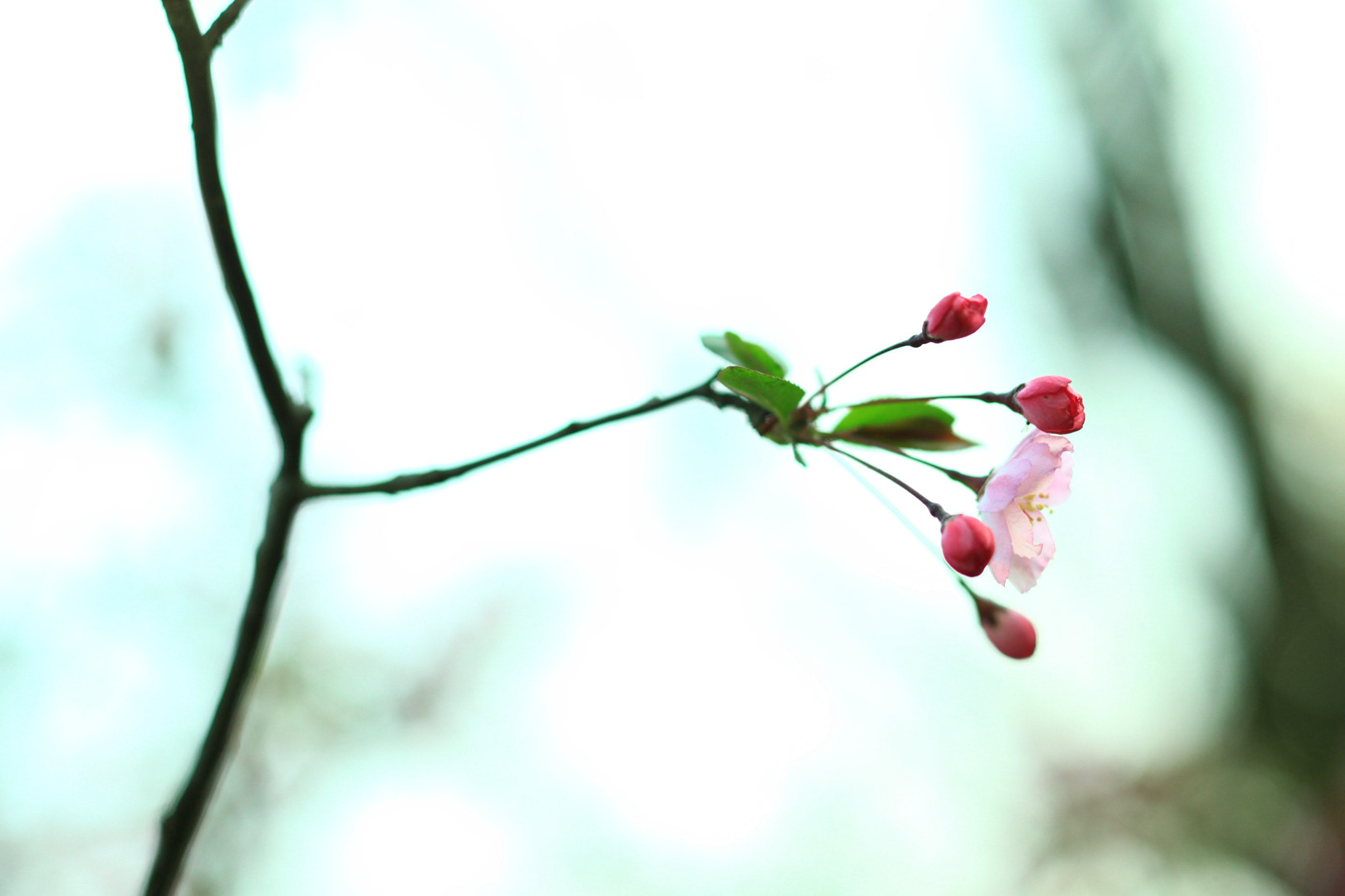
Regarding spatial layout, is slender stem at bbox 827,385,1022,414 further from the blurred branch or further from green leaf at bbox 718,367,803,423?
the blurred branch

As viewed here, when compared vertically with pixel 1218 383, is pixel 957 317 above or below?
above

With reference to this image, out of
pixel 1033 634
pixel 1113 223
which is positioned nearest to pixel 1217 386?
pixel 1113 223

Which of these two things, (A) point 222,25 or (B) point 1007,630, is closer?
(A) point 222,25

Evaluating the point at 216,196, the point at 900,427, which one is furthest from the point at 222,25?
the point at 900,427

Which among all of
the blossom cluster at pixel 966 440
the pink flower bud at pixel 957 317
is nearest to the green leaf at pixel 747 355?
the blossom cluster at pixel 966 440

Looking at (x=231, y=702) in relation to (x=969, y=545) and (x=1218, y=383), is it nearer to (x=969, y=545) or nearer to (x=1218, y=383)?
(x=969, y=545)

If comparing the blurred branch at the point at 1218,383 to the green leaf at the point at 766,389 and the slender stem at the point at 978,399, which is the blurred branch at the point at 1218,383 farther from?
the green leaf at the point at 766,389
